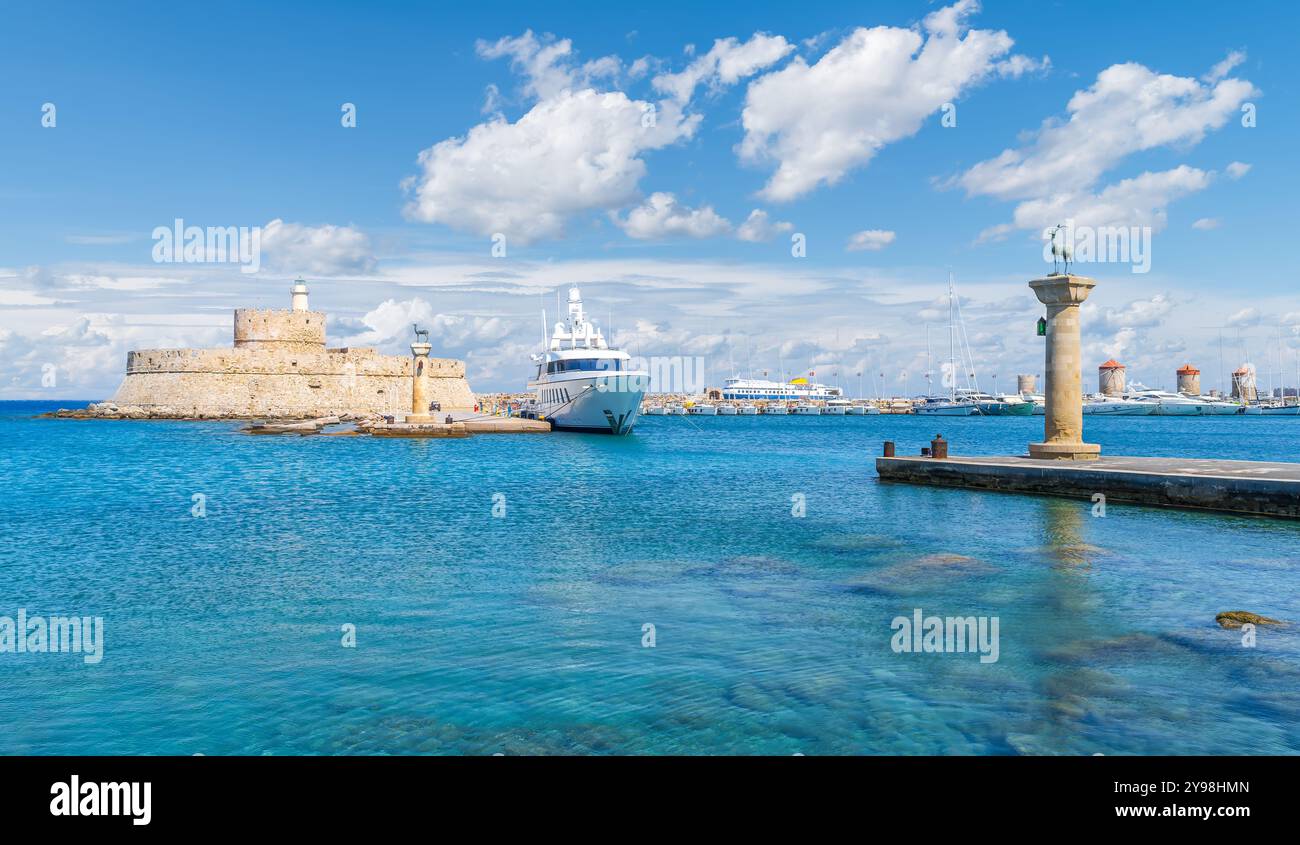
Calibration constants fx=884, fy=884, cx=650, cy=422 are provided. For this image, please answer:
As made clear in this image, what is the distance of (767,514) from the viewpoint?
2584 cm

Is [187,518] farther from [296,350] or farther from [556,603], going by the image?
[296,350]

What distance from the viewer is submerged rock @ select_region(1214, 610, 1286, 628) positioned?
38.4 feet

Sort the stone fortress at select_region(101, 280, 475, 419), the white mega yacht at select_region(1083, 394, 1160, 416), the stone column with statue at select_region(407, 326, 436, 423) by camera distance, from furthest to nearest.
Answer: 1. the white mega yacht at select_region(1083, 394, 1160, 416)
2. the stone fortress at select_region(101, 280, 475, 419)
3. the stone column with statue at select_region(407, 326, 436, 423)

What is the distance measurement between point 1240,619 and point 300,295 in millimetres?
107391

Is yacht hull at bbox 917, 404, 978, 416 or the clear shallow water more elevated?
yacht hull at bbox 917, 404, 978, 416

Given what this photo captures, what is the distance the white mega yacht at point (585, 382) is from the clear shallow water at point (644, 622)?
124 feet

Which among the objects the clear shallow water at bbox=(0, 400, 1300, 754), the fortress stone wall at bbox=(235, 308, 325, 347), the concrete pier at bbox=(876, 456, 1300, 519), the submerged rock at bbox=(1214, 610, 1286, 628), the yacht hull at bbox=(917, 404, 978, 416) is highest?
the fortress stone wall at bbox=(235, 308, 325, 347)

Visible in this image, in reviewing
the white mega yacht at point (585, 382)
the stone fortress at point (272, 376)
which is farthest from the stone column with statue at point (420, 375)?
the stone fortress at point (272, 376)

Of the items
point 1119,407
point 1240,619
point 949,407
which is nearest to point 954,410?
point 949,407

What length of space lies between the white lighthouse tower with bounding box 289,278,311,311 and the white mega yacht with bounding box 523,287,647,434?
41644 mm

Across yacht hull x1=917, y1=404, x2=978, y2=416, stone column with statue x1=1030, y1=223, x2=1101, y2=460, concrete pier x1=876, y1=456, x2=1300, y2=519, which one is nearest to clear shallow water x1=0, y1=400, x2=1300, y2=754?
concrete pier x1=876, y1=456, x2=1300, y2=519

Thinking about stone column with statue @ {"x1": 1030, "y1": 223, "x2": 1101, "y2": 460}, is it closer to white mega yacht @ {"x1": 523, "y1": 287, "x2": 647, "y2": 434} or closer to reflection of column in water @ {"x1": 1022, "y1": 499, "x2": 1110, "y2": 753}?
reflection of column in water @ {"x1": 1022, "y1": 499, "x2": 1110, "y2": 753}

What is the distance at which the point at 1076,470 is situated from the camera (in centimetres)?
2547
